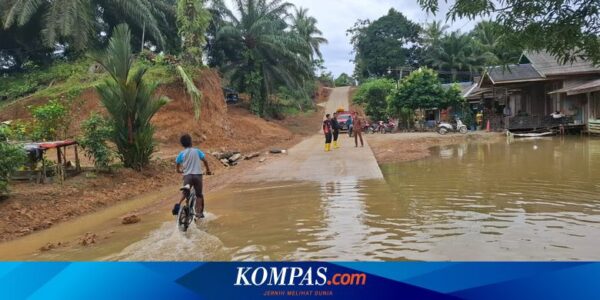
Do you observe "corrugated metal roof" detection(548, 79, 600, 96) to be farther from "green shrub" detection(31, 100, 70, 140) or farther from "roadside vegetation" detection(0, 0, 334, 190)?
"green shrub" detection(31, 100, 70, 140)

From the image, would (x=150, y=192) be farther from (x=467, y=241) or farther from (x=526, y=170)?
(x=526, y=170)

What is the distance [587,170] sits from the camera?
13297 mm

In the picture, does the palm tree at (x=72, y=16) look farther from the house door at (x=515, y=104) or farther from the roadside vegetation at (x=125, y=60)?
the house door at (x=515, y=104)

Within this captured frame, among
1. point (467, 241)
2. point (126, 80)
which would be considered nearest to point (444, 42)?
point (126, 80)

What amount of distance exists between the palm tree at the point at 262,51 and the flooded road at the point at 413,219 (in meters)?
21.9

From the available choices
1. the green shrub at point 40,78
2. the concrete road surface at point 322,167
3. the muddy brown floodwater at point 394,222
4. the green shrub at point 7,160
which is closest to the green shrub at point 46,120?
the green shrub at point 7,160

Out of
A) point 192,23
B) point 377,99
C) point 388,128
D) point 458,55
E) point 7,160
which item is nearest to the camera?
point 7,160

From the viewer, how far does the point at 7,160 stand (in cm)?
971

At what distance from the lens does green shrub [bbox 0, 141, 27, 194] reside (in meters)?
9.66

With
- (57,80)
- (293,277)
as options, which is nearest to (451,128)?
(57,80)

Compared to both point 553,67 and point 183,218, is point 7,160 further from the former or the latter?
point 553,67

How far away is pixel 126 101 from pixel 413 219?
9.28 m

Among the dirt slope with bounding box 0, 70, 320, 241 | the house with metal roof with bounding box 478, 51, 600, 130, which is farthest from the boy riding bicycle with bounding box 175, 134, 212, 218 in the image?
the house with metal roof with bounding box 478, 51, 600, 130

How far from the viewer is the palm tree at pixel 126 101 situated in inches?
536
